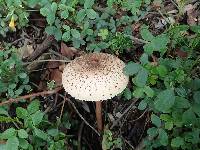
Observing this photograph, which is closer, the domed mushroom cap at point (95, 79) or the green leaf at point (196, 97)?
the green leaf at point (196, 97)

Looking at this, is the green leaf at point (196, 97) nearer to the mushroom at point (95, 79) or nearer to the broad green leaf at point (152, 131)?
the broad green leaf at point (152, 131)

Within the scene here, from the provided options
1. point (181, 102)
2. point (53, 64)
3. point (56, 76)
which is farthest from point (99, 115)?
point (181, 102)

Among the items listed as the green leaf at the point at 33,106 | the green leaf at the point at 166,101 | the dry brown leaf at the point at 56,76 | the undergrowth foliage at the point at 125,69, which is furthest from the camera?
the dry brown leaf at the point at 56,76

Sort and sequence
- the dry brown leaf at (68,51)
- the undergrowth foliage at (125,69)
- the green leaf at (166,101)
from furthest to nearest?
the dry brown leaf at (68,51), the undergrowth foliage at (125,69), the green leaf at (166,101)

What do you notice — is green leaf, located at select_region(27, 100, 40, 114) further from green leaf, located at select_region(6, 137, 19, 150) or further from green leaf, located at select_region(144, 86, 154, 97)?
green leaf, located at select_region(144, 86, 154, 97)

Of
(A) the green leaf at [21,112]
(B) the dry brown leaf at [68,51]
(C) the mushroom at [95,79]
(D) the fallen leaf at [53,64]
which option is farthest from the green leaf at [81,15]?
(A) the green leaf at [21,112]

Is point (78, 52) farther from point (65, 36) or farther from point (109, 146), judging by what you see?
point (109, 146)

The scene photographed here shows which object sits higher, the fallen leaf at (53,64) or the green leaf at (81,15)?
the green leaf at (81,15)
